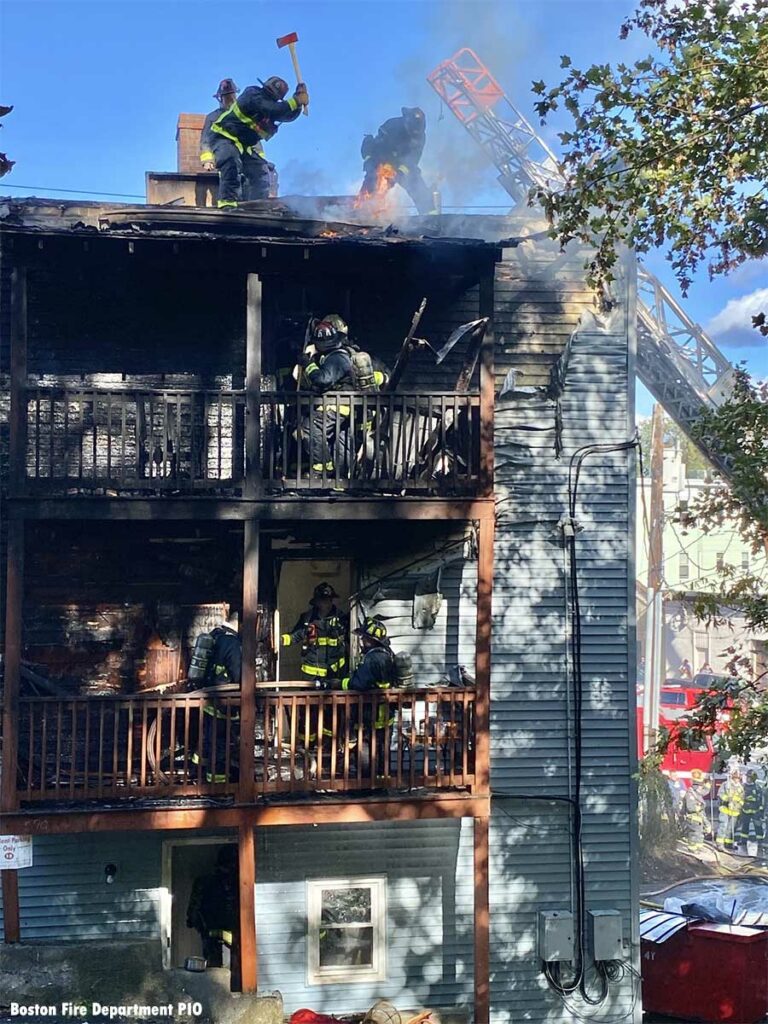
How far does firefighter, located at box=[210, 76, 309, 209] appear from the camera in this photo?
12023 millimetres

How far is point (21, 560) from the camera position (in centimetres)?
849

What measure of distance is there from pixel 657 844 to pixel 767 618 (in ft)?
40.5

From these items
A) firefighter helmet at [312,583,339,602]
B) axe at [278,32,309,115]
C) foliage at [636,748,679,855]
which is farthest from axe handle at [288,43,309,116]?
foliage at [636,748,679,855]

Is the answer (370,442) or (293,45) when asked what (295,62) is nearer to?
(293,45)

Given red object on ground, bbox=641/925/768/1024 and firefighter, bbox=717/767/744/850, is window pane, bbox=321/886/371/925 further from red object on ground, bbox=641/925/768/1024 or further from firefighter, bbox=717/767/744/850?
firefighter, bbox=717/767/744/850

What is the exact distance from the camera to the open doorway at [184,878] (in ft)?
33.2

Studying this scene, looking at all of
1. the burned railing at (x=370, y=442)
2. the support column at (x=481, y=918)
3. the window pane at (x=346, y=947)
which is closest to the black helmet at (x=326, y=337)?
the burned railing at (x=370, y=442)

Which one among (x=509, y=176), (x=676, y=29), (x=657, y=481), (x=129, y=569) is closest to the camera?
(x=676, y=29)

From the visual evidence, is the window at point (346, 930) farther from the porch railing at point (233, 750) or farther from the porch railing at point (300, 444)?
the porch railing at point (300, 444)

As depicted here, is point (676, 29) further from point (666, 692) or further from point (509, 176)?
point (666, 692)

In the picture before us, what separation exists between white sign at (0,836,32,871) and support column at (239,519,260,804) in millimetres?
1906

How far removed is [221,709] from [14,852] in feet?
6.93

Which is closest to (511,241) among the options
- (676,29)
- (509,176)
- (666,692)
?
(676,29)

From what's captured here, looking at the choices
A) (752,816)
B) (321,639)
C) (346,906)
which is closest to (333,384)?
(321,639)
